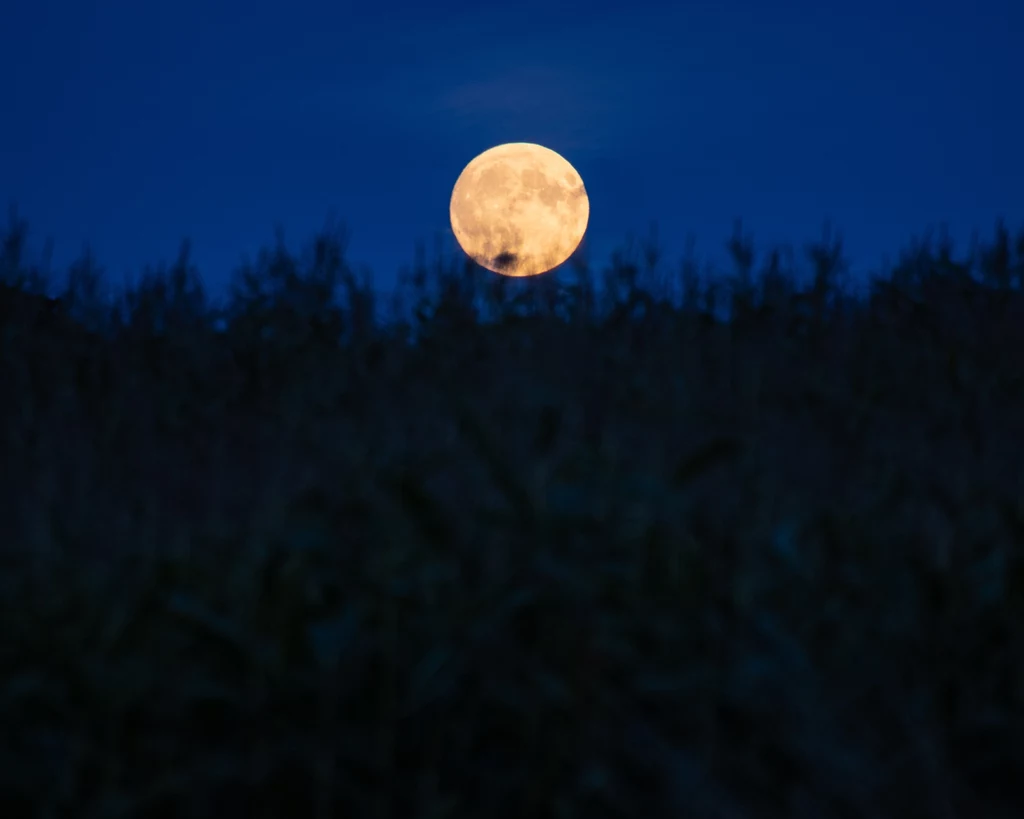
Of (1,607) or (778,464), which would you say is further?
(778,464)

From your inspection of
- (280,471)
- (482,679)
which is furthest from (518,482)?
(280,471)

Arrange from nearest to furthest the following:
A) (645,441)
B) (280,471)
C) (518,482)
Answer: (518,482)
(280,471)
(645,441)

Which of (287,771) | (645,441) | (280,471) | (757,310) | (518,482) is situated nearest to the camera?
(287,771)

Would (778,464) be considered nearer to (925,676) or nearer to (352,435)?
(925,676)

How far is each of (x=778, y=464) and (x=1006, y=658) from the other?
108cm

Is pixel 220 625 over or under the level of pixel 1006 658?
over

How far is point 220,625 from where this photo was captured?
2340 mm

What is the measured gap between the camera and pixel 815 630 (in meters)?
Result: 2.68

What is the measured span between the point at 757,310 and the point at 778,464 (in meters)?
2.27

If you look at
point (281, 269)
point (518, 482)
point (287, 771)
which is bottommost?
point (287, 771)

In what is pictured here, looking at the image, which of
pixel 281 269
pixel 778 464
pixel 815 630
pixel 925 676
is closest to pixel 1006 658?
pixel 925 676

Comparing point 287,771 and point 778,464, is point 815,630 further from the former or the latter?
point 287,771

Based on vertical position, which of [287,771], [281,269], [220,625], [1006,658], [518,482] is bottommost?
[287,771]

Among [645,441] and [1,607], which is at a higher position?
[645,441]
